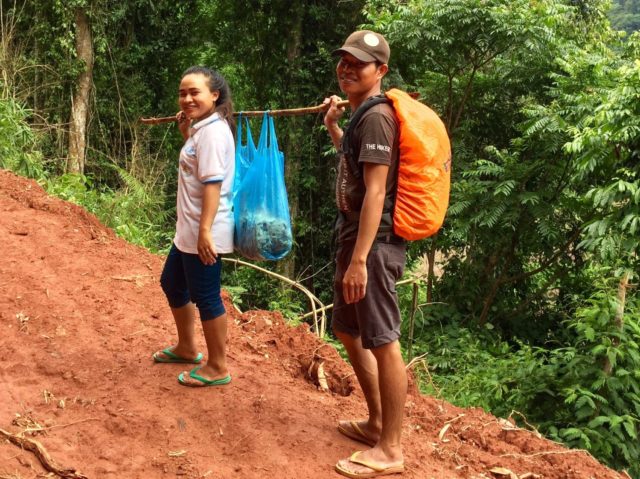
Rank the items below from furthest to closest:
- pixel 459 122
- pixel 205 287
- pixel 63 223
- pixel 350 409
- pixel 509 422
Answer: pixel 459 122
pixel 63 223
pixel 509 422
pixel 350 409
pixel 205 287

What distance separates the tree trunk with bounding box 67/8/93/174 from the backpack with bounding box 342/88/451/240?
30.8 ft

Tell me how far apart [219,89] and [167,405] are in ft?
5.10

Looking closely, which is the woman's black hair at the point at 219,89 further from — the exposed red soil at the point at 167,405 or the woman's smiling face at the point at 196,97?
the exposed red soil at the point at 167,405

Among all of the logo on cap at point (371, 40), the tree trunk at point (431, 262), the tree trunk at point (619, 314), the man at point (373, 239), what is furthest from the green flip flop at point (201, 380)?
the tree trunk at point (431, 262)

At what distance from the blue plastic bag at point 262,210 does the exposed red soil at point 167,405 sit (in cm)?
74

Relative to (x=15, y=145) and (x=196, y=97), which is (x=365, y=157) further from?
(x=15, y=145)

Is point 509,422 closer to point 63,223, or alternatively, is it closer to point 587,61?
point 63,223

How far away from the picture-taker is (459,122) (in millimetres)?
8617

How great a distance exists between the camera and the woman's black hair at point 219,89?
326cm

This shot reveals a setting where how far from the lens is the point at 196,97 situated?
321cm

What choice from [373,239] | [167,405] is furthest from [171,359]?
[373,239]

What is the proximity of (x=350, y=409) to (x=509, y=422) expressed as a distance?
3.09 feet

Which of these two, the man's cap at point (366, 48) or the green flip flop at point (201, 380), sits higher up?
the man's cap at point (366, 48)

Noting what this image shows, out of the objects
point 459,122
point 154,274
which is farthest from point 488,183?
point 154,274
